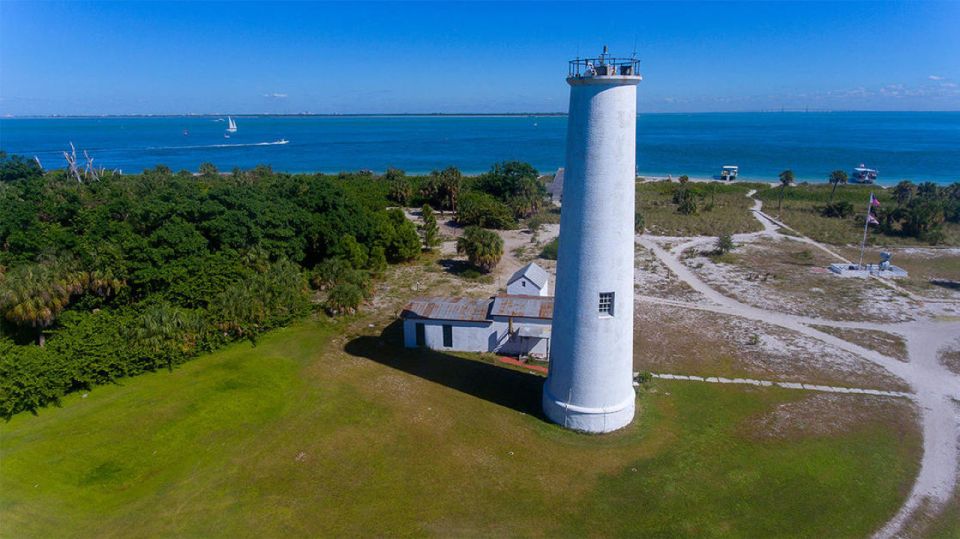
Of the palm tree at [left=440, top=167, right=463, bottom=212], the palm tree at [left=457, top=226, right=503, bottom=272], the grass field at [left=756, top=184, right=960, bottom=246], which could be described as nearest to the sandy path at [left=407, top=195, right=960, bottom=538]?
the palm tree at [left=457, top=226, right=503, bottom=272]

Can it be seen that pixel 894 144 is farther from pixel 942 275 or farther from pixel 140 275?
pixel 140 275

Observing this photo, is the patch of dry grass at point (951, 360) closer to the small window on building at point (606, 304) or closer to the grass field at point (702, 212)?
the small window on building at point (606, 304)

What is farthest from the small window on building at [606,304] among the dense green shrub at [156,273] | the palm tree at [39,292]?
the palm tree at [39,292]

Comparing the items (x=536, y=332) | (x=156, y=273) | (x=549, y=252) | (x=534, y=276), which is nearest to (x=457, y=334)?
(x=536, y=332)

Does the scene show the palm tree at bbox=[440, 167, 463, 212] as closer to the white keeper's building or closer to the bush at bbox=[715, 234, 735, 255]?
the bush at bbox=[715, 234, 735, 255]

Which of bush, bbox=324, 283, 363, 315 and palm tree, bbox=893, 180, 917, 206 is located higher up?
palm tree, bbox=893, 180, 917, 206

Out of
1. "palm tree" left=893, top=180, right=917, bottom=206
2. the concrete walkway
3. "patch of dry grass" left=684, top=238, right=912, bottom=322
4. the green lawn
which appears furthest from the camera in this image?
"palm tree" left=893, top=180, right=917, bottom=206

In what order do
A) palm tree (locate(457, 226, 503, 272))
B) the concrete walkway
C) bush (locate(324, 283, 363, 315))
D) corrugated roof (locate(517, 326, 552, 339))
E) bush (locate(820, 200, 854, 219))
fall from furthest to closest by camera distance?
bush (locate(820, 200, 854, 219)) < palm tree (locate(457, 226, 503, 272)) < bush (locate(324, 283, 363, 315)) < corrugated roof (locate(517, 326, 552, 339)) < the concrete walkway

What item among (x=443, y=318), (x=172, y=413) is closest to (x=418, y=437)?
(x=443, y=318)
